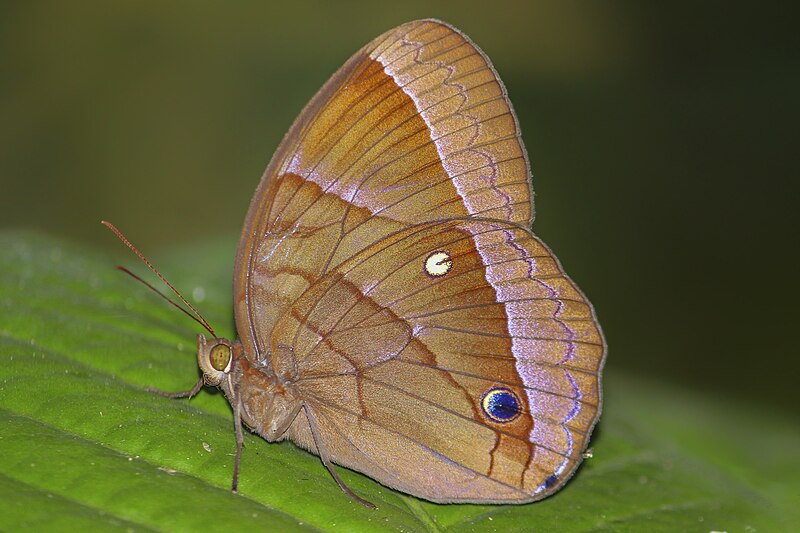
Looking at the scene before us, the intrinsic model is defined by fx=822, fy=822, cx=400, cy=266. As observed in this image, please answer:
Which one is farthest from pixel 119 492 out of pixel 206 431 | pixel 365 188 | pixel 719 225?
pixel 719 225

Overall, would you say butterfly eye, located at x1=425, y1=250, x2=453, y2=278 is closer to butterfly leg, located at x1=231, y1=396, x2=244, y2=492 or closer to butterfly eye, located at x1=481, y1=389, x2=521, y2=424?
butterfly eye, located at x1=481, y1=389, x2=521, y2=424

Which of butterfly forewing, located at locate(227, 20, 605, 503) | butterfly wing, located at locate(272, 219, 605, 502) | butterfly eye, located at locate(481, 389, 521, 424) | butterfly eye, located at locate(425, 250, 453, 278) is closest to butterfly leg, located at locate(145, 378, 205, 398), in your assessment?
butterfly forewing, located at locate(227, 20, 605, 503)

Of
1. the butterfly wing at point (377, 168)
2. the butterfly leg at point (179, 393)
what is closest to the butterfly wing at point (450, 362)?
the butterfly wing at point (377, 168)

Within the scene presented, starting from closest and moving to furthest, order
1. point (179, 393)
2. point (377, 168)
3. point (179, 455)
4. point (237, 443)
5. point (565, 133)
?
point (179, 455), point (237, 443), point (377, 168), point (179, 393), point (565, 133)

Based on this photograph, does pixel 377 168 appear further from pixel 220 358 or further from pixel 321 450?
pixel 321 450

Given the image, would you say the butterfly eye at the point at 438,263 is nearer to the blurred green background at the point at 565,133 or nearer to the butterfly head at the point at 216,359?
the butterfly head at the point at 216,359

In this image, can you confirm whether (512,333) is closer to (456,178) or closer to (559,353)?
(559,353)

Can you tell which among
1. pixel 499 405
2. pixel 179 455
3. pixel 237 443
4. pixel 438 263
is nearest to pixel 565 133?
pixel 438 263
